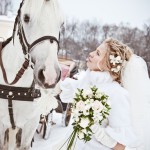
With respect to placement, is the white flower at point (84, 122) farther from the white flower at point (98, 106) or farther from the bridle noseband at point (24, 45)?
the bridle noseband at point (24, 45)

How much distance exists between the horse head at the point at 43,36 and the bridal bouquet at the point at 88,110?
290 millimetres

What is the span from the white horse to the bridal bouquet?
29cm

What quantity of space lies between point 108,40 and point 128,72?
1.38 ft

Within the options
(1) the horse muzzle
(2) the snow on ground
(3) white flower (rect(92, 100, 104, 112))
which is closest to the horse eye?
(1) the horse muzzle

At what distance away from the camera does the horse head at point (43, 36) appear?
8.77 feet

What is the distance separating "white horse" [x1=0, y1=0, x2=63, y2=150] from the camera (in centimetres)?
271

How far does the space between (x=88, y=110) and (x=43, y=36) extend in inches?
29.6

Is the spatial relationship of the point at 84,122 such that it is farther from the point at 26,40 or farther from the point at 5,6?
the point at 5,6

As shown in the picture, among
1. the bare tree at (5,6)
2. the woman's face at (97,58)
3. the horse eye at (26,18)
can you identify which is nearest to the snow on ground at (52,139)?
the woman's face at (97,58)

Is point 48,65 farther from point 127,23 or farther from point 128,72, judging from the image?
point 127,23

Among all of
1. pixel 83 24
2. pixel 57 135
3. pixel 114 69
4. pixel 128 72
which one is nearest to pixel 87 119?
pixel 114 69

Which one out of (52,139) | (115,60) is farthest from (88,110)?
(52,139)

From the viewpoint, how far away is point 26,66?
308 cm

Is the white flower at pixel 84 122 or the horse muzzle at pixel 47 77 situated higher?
the horse muzzle at pixel 47 77
